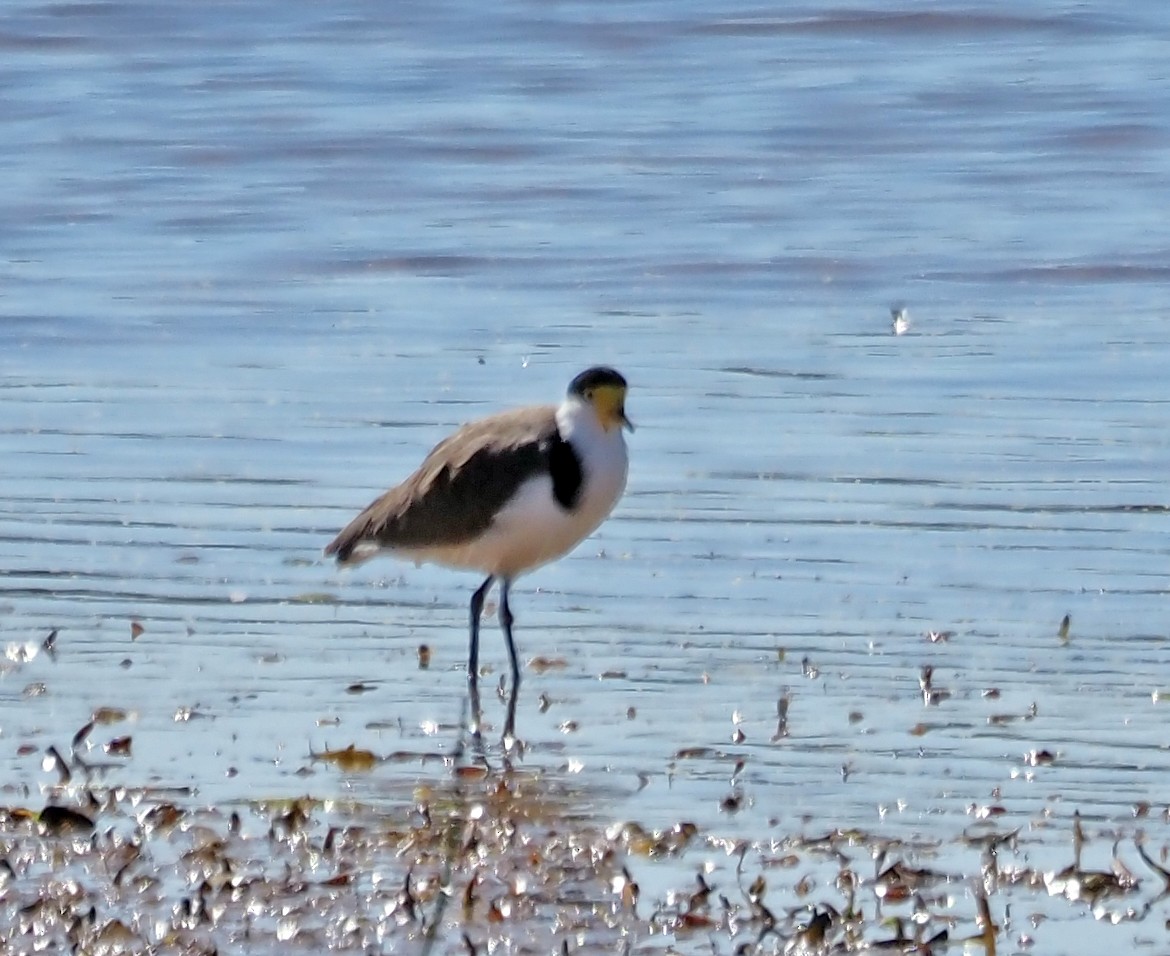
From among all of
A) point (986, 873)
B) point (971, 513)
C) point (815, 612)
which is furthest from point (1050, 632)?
point (986, 873)

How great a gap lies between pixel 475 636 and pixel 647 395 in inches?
112

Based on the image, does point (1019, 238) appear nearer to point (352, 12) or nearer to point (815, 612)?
point (815, 612)

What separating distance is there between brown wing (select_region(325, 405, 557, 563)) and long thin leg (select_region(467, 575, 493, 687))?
0.49 ft

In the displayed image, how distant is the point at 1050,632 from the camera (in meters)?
6.92

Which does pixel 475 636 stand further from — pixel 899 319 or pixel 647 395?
pixel 899 319

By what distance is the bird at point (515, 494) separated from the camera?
7.06 meters

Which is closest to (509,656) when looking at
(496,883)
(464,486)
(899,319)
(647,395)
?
(464,486)

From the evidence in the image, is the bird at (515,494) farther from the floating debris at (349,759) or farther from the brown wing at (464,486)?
the floating debris at (349,759)

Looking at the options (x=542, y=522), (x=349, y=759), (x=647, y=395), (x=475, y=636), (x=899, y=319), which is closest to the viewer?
(x=349, y=759)

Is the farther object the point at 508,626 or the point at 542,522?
the point at 542,522

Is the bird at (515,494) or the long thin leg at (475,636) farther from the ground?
the bird at (515,494)

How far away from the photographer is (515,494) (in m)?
7.09

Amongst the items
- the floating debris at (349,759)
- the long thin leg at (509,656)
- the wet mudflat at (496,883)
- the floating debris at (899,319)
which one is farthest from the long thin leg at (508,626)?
the floating debris at (899,319)

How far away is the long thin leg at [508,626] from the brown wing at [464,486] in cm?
17
